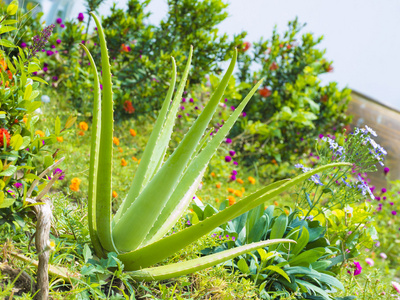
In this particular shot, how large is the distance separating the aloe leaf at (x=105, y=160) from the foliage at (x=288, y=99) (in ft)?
11.5

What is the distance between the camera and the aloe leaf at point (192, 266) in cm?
118

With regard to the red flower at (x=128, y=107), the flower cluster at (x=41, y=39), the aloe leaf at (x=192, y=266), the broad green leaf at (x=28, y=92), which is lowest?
the aloe leaf at (x=192, y=266)

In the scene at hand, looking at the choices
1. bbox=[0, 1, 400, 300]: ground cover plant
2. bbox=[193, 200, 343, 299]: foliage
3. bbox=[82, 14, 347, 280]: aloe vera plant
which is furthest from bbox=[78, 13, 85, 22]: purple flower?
bbox=[82, 14, 347, 280]: aloe vera plant

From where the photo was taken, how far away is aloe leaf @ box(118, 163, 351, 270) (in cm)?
106

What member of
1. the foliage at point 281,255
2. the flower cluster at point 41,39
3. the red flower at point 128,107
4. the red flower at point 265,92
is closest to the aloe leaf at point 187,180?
the foliage at point 281,255

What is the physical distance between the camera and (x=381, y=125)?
5.80 m

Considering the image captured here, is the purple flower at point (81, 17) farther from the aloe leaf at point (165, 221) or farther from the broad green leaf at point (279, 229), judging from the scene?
the broad green leaf at point (279, 229)

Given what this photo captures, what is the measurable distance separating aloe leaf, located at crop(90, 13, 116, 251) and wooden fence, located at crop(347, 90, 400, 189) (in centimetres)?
516

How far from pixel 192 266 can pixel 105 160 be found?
439 mm

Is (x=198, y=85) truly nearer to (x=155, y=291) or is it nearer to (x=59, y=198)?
(x=59, y=198)

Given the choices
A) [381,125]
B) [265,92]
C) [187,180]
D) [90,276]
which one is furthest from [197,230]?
[381,125]

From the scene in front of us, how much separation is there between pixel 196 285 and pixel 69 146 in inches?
67.3

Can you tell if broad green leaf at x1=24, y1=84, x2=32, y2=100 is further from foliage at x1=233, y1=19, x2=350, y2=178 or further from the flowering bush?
foliage at x1=233, y1=19, x2=350, y2=178

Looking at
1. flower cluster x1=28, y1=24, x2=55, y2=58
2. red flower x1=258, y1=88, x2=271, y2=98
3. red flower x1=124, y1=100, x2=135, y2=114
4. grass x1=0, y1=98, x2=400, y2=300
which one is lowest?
grass x1=0, y1=98, x2=400, y2=300
